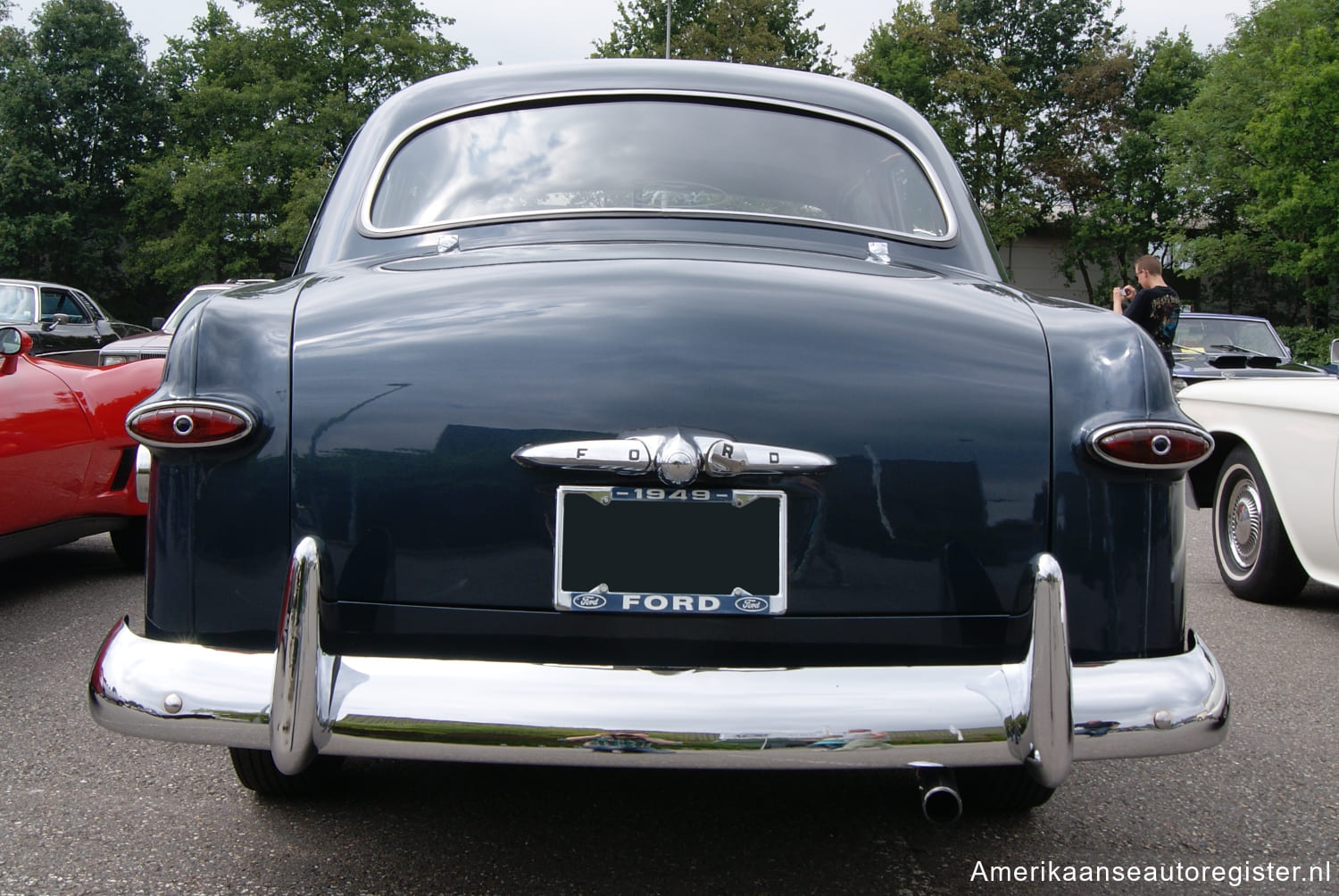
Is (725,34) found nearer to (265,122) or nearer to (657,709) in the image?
(265,122)

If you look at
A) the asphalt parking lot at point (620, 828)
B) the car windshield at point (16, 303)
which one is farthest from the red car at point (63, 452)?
the car windshield at point (16, 303)

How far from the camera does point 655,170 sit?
3018 mm

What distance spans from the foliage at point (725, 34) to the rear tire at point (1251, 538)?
103 feet

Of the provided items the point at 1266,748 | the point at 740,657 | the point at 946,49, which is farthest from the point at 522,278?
the point at 946,49

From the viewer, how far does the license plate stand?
6.48ft

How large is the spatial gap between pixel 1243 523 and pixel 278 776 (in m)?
4.52

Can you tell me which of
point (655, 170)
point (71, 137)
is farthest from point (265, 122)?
point (655, 170)

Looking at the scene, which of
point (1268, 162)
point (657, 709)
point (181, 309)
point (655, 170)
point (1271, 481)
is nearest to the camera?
point (657, 709)

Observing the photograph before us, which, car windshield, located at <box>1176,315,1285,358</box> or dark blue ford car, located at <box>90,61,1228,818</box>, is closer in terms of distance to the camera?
dark blue ford car, located at <box>90,61,1228,818</box>

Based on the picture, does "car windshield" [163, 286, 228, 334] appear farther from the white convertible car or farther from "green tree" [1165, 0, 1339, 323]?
"green tree" [1165, 0, 1339, 323]

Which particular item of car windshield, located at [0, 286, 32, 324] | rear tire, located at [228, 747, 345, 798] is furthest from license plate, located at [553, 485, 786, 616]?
car windshield, located at [0, 286, 32, 324]

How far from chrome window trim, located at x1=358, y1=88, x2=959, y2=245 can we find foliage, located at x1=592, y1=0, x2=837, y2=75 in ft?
110

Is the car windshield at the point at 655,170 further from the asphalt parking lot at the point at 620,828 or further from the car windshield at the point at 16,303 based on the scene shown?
the car windshield at the point at 16,303

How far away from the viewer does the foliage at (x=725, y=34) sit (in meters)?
36.9
